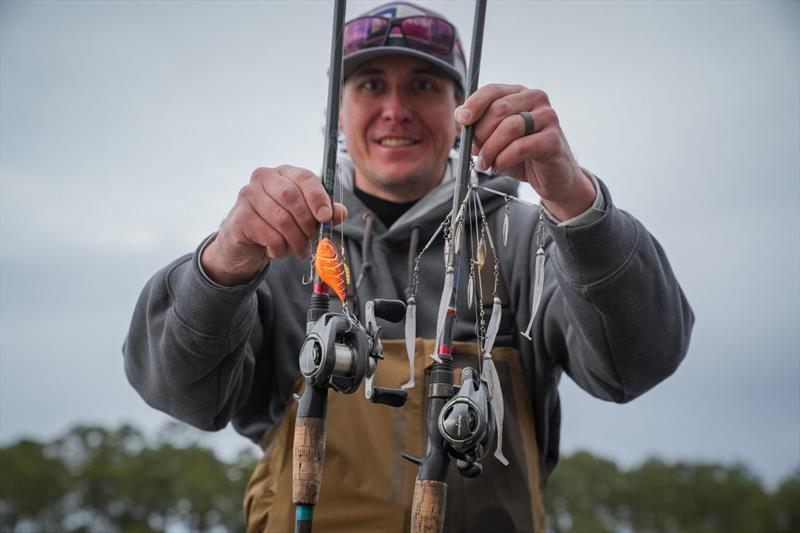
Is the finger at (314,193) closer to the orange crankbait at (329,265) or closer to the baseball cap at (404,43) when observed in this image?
the orange crankbait at (329,265)

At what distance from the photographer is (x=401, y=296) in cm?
327

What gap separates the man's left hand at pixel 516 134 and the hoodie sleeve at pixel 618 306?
0.84ft

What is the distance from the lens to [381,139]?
3582 mm

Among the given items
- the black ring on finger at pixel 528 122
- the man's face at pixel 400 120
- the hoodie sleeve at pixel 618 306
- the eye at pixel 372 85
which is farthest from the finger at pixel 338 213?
the eye at pixel 372 85

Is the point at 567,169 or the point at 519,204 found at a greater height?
the point at 519,204

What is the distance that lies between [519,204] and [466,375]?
61.3 inches

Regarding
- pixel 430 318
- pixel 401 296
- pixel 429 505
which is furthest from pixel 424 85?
pixel 429 505

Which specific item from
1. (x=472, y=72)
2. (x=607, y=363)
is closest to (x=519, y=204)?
(x=607, y=363)

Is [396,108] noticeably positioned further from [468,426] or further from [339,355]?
[468,426]

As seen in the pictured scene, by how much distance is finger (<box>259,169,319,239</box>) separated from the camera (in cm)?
228

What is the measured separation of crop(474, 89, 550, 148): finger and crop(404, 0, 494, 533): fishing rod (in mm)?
40

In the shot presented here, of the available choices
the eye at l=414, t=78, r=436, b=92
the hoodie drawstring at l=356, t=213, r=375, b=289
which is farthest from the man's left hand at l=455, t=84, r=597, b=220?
the eye at l=414, t=78, r=436, b=92

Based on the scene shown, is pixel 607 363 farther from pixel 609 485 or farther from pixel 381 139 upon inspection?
pixel 609 485

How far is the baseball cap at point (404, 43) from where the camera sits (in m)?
3.50
